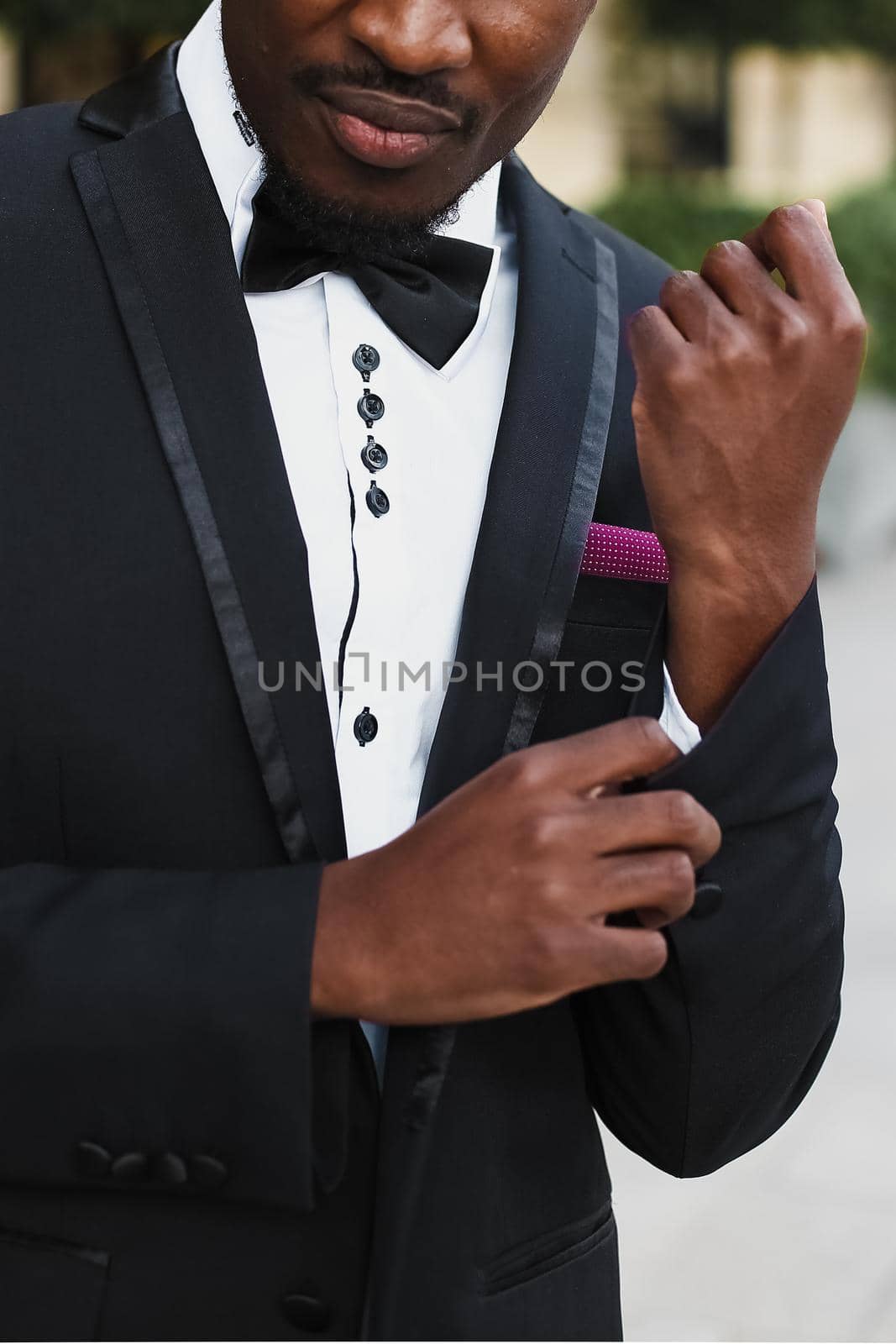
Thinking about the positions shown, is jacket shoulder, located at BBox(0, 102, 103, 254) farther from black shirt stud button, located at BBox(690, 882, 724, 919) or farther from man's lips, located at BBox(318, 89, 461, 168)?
black shirt stud button, located at BBox(690, 882, 724, 919)

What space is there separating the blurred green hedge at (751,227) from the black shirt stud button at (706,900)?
8.44 metres

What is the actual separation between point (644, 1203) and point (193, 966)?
301 cm

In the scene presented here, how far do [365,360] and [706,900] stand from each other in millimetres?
559

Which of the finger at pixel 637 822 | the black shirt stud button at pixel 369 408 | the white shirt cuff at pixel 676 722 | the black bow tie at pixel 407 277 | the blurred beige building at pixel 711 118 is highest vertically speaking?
the black bow tie at pixel 407 277

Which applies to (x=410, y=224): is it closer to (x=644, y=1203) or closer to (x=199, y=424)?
(x=199, y=424)

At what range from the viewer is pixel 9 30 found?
8445 millimetres

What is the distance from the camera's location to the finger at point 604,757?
1229mm

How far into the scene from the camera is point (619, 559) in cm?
157

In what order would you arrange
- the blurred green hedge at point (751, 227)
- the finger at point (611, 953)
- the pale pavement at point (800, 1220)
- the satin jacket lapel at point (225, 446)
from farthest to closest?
1. the blurred green hedge at point (751, 227)
2. the pale pavement at point (800, 1220)
3. the satin jacket lapel at point (225, 446)
4. the finger at point (611, 953)

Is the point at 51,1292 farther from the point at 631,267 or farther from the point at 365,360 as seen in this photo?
the point at 631,267

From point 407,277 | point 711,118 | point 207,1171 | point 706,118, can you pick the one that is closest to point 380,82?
point 407,277

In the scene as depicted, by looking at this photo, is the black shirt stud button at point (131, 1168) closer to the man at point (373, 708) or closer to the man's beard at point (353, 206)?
the man at point (373, 708)

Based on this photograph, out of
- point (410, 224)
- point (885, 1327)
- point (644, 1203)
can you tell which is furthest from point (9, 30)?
point (410, 224)

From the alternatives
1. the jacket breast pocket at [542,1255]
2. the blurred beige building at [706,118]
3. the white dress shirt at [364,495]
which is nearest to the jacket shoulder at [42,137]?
the white dress shirt at [364,495]
